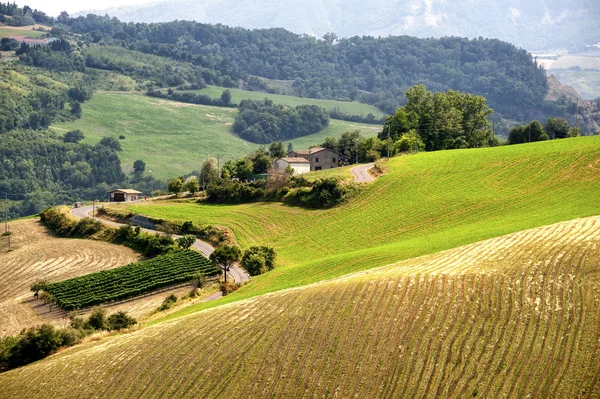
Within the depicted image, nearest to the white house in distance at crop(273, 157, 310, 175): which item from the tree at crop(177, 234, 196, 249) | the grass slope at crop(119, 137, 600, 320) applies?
the grass slope at crop(119, 137, 600, 320)

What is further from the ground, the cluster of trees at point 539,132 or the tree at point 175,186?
the cluster of trees at point 539,132

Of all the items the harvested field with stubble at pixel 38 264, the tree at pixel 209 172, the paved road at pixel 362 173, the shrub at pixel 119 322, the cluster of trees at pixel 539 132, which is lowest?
the harvested field with stubble at pixel 38 264

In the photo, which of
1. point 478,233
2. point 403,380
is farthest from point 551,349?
point 478,233

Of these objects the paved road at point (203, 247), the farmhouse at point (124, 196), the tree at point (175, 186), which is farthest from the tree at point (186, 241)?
the farmhouse at point (124, 196)

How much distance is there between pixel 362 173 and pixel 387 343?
66.5 meters

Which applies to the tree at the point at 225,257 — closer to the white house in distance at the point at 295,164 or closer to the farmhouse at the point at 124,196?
the farmhouse at the point at 124,196

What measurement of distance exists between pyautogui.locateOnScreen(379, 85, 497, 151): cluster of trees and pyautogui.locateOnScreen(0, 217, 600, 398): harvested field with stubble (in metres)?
84.4

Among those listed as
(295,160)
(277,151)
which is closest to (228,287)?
(295,160)

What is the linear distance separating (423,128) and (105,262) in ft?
238

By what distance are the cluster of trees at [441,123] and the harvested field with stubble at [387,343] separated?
84.4 metres

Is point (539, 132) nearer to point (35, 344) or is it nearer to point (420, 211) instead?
point (420, 211)

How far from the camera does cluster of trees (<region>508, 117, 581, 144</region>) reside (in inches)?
5723

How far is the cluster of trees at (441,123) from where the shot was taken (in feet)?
481

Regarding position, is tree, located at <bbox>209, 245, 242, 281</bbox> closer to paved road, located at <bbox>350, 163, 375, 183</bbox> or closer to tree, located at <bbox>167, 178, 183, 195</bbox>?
paved road, located at <bbox>350, 163, 375, 183</bbox>
